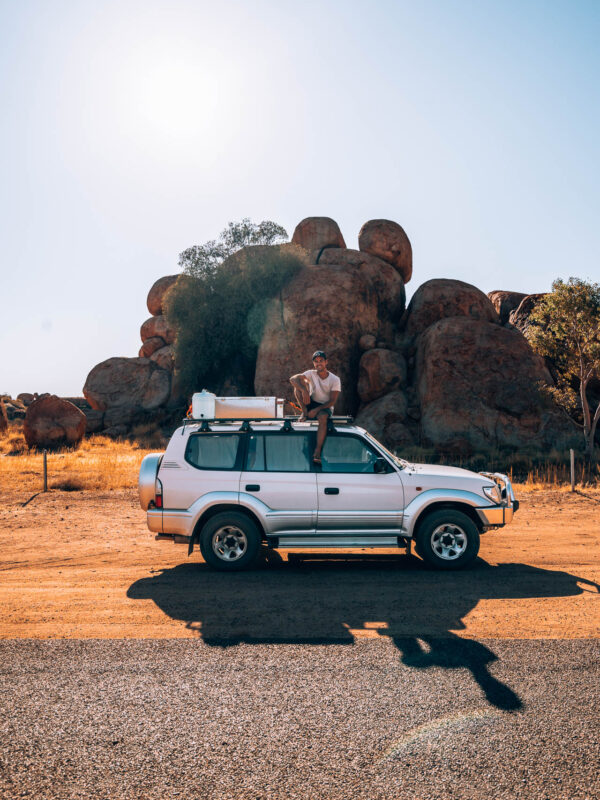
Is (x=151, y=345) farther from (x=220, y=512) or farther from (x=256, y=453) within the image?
(x=220, y=512)

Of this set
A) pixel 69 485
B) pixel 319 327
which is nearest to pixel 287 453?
pixel 69 485

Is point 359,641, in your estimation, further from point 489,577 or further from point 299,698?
point 489,577

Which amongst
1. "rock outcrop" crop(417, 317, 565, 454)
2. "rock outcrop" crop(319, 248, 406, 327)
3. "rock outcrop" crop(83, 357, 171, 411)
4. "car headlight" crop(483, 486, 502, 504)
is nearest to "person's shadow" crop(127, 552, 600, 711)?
A: "car headlight" crop(483, 486, 502, 504)

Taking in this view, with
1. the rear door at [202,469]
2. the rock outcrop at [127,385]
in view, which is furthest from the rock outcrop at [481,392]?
the rear door at [202,469]

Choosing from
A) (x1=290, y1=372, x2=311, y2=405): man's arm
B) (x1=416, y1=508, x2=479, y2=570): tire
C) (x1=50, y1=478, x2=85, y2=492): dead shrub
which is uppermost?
(x1=290, y1=372, x2=311, y2=405): man's arm

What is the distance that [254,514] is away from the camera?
8.79 meters

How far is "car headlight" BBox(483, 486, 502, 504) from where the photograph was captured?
8812 mm

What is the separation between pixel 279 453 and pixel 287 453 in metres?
0.11

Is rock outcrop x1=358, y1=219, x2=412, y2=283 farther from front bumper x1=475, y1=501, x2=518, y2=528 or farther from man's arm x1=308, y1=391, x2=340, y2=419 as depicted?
front bumper x1=475, y1=501, x2=518, y2=528

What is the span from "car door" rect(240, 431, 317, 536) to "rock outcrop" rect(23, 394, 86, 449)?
2388 cm

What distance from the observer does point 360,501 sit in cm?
877

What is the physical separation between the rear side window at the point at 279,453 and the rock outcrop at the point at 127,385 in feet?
93.7

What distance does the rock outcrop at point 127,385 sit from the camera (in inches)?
1458

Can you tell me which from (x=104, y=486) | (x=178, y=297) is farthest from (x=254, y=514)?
(x=178, y=297)
